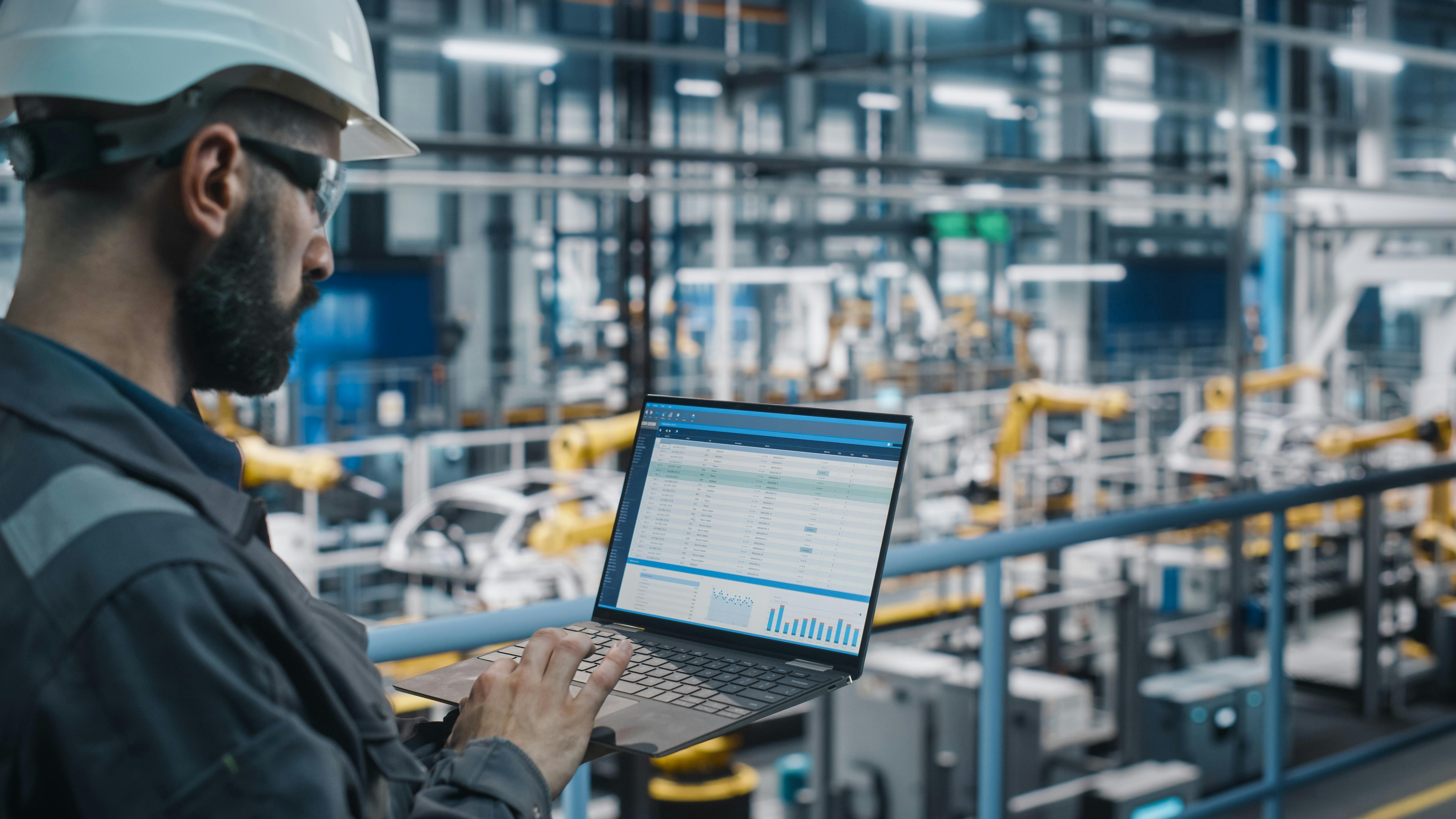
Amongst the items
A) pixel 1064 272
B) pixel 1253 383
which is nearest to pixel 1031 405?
pixel 1253 383

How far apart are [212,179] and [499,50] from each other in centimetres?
758

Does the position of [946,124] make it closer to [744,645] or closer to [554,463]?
[554,463]

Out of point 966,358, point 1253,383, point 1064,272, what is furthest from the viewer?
point 966,358

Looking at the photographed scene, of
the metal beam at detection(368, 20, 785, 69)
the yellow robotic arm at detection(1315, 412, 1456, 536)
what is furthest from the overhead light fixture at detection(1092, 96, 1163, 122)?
the yellow robotic arm at detection(1315, 412, 1456, 536)

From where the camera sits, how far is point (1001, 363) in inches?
651

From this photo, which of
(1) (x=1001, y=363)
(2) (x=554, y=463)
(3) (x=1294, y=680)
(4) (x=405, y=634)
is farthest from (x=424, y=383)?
(4) (x=405, y=634)

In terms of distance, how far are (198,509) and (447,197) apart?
17151mm

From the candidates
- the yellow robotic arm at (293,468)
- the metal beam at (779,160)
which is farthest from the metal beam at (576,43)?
the yellow robotic arm at (293,468)

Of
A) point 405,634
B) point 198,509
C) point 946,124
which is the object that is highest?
point 946,124

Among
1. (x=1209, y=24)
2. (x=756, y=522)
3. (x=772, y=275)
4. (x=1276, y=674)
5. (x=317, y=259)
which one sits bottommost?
(x=1276, y=674)

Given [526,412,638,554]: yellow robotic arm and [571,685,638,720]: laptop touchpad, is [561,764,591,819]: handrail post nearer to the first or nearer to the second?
[571,685,638,720]: laptop touchpad

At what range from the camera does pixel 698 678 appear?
126 cm

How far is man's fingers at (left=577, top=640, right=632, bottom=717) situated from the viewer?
1050 millimetres

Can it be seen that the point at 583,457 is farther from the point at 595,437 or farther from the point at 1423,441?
the point at 1423,441
